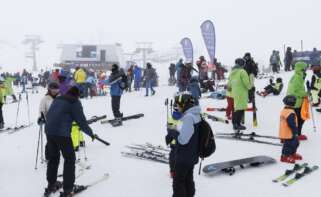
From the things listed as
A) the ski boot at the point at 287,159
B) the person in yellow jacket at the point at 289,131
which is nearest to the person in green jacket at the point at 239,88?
the person in yellow jacket at the point at 289,131

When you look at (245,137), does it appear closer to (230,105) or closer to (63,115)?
(230,105)

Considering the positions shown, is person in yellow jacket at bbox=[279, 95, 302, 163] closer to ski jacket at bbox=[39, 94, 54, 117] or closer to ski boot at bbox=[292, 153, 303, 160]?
ski boot at bbox=[292, 153, 303, 160]

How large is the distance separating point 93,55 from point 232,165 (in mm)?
47822

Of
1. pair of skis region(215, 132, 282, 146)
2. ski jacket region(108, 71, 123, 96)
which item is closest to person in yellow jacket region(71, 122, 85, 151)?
ski jacket region(108, 71, 123, 96)

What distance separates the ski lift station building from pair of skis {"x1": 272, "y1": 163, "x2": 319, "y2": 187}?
46.9m

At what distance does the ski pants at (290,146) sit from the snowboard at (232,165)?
31 cm

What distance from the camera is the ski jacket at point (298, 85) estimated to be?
28.8 ft

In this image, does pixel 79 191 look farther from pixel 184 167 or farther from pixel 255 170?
pixel 255 170

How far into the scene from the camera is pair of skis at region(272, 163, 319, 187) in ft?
21.2

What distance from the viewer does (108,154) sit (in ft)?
28.8

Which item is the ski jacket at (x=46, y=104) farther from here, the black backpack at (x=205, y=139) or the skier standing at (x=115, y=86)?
the skier standing at (x=115, y=86)

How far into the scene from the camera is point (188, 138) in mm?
4660

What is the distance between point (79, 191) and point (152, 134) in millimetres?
4809

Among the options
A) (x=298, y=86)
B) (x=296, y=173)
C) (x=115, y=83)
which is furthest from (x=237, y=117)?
(x=115, y=83)
